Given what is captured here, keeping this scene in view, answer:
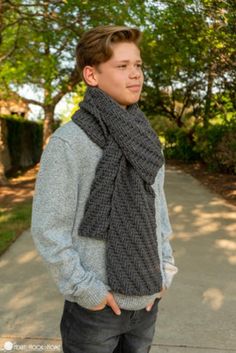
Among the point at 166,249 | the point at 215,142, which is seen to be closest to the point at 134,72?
the point at 166,249

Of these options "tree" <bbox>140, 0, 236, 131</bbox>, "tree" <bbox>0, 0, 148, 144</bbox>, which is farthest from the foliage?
"tree" <bbox>0, 0, 148, 144</bbox>

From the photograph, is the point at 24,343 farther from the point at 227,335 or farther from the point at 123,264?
the point at 123,264

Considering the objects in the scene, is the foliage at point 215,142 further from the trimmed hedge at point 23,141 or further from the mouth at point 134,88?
the mouth at point 134,88

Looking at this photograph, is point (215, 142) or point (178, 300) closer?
point (178, 300)

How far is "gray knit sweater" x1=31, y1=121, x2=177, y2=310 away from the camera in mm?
1771

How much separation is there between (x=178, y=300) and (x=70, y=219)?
8.46 feet

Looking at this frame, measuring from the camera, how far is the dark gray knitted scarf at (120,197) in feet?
5.96

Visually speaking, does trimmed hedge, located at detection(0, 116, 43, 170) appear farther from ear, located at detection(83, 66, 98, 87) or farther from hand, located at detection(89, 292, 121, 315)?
hand, located at detection(89, 292, 121, 315)

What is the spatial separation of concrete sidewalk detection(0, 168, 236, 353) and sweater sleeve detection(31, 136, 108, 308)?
162 cm

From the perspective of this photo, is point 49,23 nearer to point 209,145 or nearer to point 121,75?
point 209,145

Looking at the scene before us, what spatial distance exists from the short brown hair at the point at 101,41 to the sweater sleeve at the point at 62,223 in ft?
1.27

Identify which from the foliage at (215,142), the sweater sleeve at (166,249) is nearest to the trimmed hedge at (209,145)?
the foliage at (215,142)

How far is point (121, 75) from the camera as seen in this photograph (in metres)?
1.91

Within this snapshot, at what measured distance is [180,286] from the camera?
446cm
